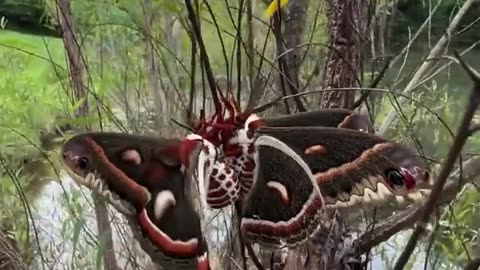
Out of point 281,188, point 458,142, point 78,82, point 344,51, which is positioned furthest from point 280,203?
point 78,82

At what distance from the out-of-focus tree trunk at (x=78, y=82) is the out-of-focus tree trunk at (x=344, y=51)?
445 millimetres

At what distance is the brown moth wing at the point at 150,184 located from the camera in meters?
0.41

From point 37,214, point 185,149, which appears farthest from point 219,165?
point 37,214

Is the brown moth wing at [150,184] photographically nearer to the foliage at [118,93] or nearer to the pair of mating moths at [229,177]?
the pair of mating moths at [229,177]

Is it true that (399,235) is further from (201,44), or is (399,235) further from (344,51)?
(201,44)

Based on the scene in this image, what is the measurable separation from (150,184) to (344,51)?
0.26 m

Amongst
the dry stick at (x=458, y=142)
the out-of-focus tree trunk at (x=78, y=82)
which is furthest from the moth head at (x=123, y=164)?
the out-of-focus tree trunk at (x=78, y=82)

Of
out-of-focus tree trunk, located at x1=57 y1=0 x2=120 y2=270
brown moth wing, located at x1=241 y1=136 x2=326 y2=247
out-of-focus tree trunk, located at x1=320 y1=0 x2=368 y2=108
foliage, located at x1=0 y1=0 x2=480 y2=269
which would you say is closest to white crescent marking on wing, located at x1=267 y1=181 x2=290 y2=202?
brown moth wing, located at x1=241 y1=136 x2=326 y2=247

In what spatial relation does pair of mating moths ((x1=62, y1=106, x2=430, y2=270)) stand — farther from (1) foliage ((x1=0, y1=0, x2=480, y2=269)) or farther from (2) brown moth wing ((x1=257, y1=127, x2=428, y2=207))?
(1) foliage ((x1=0, y1=0, x2=480, y2=269))

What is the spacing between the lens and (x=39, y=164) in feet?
4.51

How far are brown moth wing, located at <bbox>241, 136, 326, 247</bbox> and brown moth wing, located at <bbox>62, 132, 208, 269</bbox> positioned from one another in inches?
1.2

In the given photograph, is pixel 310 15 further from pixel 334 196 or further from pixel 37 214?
pixel 37 214

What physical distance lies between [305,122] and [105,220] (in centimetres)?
63

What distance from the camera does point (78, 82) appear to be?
1.01 meters
